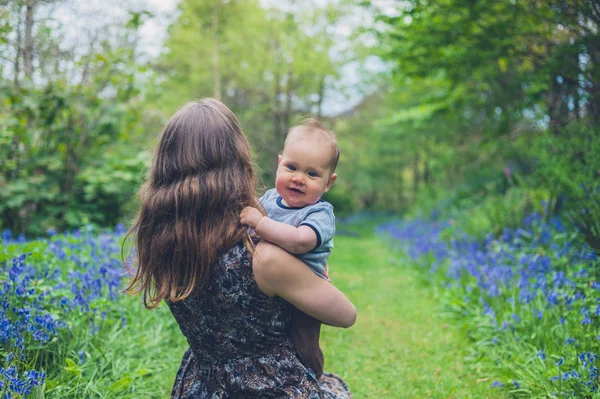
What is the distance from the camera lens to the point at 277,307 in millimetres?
1686

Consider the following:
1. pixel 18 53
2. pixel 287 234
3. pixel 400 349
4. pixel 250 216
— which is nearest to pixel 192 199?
pixel 250 216

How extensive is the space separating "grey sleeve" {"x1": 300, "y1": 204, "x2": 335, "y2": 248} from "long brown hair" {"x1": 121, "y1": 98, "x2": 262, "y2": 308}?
0.24 m

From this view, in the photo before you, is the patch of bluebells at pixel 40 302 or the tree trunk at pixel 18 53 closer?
the patch of bluebells at pixel 40 302

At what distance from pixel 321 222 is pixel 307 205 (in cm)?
25

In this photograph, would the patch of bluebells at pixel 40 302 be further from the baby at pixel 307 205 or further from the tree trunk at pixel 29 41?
the tree trunk at pixel 29 41

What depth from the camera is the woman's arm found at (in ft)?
5.11

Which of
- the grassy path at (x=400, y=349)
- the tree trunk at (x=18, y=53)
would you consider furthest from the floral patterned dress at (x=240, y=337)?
the tree trunk at (x=18, y=53)

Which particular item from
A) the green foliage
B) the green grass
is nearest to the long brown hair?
the green grass

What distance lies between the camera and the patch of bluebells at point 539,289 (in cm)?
287

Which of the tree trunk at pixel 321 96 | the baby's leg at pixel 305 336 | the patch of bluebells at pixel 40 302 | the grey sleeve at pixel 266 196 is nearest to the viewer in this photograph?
the baby's leg at pixel 305 336

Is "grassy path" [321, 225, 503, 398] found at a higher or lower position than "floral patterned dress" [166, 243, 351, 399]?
lower

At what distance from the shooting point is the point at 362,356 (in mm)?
3943

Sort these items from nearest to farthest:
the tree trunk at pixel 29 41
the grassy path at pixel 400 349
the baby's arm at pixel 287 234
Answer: the baby's arm at pixel 287 234, the grassy path at pixel 400 349, the tree trunk at pixel 29 41

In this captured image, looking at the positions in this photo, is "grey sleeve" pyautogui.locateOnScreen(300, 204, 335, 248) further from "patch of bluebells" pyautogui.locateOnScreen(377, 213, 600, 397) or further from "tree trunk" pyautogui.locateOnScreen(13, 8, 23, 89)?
"tree trunk" pyautogui.locateOnScreen(13, 8, 23, 89)
